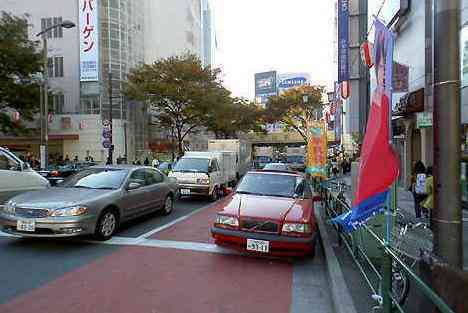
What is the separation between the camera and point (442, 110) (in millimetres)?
3639

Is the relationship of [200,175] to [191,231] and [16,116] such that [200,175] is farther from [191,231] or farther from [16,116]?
[16,116]

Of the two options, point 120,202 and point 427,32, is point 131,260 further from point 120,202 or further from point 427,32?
point 427,32

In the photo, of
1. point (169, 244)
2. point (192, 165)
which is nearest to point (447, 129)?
point (169, 244)

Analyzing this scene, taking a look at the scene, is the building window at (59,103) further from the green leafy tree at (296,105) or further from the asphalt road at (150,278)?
the asphalt road at (150,278)

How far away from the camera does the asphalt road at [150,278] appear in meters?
4.90

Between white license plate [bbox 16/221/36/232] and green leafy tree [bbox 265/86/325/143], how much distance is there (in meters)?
41.0

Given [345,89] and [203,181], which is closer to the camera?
[203,181]

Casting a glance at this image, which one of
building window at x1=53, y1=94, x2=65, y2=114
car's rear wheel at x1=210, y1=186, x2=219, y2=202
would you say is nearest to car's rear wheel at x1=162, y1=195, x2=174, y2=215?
car's rear wheel at x1=210, y1=186, x2=219, y2=202

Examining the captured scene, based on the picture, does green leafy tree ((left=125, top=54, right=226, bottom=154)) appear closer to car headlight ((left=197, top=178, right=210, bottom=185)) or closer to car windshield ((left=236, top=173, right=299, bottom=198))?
car headlight ((left=197, top=178, right=210, bottom=185))

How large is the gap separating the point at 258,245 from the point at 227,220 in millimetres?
663

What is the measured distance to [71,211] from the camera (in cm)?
720

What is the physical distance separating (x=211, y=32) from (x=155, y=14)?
3777cm

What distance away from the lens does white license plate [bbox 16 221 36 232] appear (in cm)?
704

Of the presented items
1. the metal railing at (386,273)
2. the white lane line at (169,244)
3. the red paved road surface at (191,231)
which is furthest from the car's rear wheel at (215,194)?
the metal railing at (386,273)
